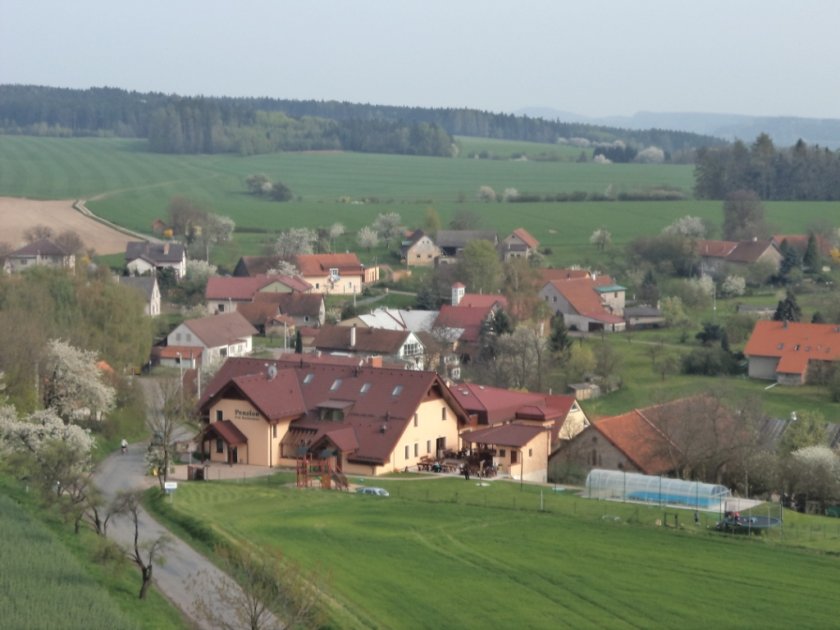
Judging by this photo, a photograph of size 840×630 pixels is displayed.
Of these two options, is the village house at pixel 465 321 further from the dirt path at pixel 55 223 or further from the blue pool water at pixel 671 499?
the dirt path at pixel 55 223

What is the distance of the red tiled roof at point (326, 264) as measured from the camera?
82625mm

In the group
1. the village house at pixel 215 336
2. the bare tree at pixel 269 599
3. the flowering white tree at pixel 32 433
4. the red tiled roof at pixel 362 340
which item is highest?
the bare tree at pixel 269 599

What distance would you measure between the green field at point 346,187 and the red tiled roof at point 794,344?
33.0 meters

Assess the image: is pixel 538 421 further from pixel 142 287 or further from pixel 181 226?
pixel 181 226

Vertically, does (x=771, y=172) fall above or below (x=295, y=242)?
above

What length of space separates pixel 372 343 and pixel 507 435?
790 inches

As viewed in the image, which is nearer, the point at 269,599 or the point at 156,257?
the point at 269,599

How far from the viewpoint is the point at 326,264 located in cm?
8344

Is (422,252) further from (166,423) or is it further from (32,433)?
(32,433)

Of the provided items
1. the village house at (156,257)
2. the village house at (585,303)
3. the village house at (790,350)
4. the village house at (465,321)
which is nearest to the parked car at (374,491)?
the village house at (790,350)

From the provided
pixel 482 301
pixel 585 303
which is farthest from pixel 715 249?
pixel 482 301

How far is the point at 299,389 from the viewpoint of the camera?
1673 inches

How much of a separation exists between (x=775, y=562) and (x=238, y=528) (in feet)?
34.7

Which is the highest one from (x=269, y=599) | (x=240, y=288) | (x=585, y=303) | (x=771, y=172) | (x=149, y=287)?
(x=771, y=172)
